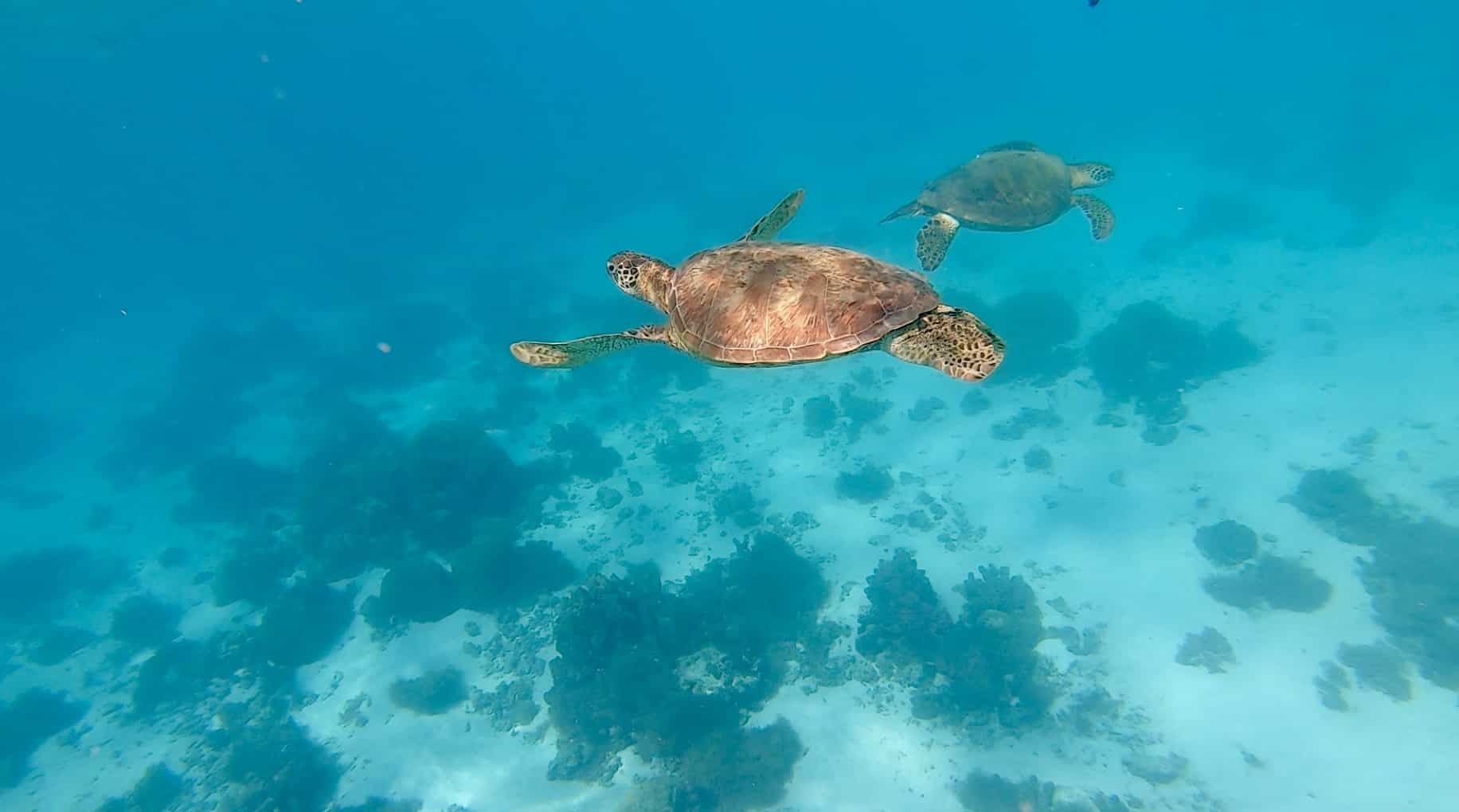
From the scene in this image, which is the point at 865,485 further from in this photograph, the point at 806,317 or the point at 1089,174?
the point at 806,317

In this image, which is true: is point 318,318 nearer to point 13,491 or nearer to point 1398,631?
point 13,491

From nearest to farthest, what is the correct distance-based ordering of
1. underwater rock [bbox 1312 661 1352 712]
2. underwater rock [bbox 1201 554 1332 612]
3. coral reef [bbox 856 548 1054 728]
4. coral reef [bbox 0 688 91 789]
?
underwater rock [bbox 1312 661 1352 712]
coral reef [bbox 856 548 1054 728]
underwater rock [bbox 1201 554 1332 612]
coral reef [bbox 0 688 91 789]

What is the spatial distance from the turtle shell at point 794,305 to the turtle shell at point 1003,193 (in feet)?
16.5

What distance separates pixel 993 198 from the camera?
35.3 feet

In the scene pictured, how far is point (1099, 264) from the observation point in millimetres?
27734

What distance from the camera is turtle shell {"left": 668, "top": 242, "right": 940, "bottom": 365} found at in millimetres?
5875

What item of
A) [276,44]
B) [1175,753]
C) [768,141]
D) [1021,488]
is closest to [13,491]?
[1021,488]

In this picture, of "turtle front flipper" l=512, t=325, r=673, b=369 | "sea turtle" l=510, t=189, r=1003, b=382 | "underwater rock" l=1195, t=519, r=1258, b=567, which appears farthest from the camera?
"underwater rock" l=1195, t=519, r=1258, b=567

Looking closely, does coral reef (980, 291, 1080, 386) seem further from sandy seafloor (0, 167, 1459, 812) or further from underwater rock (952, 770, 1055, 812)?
underwater rock (952, 770, 1055, 812)

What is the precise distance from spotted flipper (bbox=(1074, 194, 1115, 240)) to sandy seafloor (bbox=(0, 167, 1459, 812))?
6982mm

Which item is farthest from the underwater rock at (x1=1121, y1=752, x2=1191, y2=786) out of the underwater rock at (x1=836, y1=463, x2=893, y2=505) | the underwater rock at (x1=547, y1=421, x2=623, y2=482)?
the underwater rock at (x1=547, y1=421, x2=623, y2=482)

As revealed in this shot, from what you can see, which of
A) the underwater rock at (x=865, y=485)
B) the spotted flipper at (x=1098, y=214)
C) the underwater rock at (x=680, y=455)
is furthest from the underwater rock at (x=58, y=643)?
the spotted flipper at (x=1098, y=214)

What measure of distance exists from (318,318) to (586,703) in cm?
3699

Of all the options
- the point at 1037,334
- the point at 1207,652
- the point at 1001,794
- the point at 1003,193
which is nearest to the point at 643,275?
the point at 1003,193
